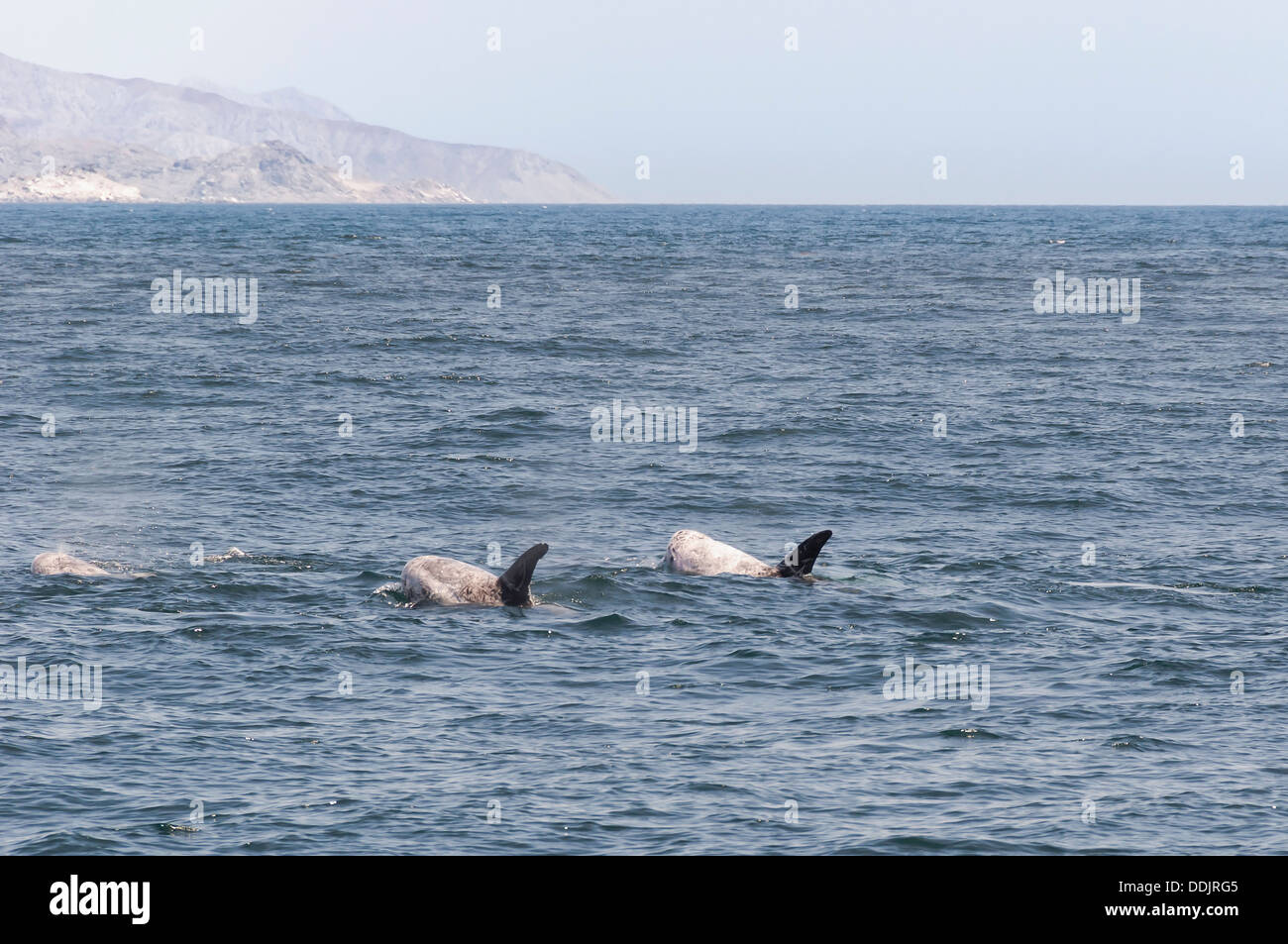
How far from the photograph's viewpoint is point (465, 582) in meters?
22.0

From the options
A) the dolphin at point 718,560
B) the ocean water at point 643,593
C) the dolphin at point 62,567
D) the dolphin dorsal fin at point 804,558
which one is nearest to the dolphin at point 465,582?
the ocean water at point 643,593

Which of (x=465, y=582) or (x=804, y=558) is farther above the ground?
(x=804, y=558)

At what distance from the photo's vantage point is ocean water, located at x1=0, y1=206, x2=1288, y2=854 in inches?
555

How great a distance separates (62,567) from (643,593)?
946 cm

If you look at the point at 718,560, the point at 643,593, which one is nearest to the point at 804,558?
the point at 718,560

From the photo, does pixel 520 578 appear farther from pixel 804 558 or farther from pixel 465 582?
pixel 804 558

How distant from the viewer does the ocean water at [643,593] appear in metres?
14.1

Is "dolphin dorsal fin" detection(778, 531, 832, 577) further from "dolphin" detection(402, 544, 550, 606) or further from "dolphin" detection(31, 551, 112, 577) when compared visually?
"dolphin" detection(31, 551, 112, 577)

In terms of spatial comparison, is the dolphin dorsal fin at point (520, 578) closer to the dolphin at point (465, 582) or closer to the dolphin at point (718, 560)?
the dolphin at point (465, 582)

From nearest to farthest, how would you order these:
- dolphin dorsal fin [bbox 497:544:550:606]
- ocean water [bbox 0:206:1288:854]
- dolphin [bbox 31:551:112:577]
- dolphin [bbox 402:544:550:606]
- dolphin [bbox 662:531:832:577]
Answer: ocean water [bbox 0:206:1288:854]
dolphin dorsal fin [bbox 497:544:550:606]
dolphin [bbox 402:544:550:606]
dolphin [bbox 31:551:112:577]
dolphin [bbox 662:531:832:577]

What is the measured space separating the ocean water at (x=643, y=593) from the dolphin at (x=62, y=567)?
46cm

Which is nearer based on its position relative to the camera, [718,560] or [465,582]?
[465,582]

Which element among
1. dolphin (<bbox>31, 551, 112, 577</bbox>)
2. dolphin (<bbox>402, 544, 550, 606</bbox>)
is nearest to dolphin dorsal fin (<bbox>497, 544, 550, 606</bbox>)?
dolphin (<bbox>402, 544, 550, 606</bbox>)
